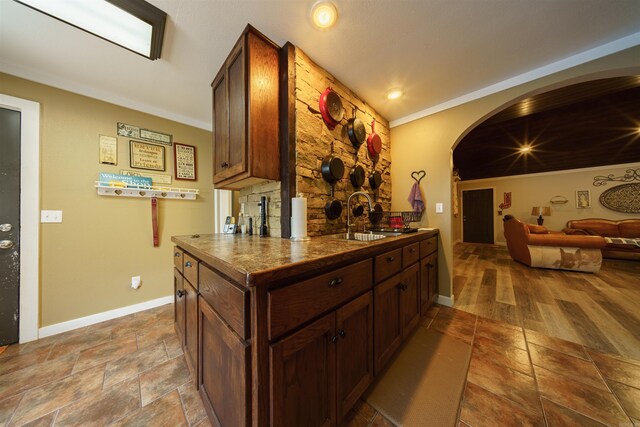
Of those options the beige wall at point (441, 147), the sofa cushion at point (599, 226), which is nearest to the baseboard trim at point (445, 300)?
the beige wall at point (441, 147)

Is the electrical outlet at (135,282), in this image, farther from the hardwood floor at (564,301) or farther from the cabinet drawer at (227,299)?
the hardwood floor at (564,301)

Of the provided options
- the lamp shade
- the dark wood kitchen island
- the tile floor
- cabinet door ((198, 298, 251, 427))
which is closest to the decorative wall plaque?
the lamp shade

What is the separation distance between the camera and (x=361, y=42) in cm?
153

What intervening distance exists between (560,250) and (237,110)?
18.3 ft

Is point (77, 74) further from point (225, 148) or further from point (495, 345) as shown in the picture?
point (495, 345)

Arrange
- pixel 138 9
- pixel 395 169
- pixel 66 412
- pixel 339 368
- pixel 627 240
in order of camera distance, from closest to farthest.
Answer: pixel 339 368 < pixel 66 412 < pixel 138 9 < pixel 395 169 < pixel 627 240

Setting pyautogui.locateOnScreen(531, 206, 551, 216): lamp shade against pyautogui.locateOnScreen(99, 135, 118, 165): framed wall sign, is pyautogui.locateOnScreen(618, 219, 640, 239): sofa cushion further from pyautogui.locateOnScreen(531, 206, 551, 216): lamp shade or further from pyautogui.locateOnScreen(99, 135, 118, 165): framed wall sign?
pyautogui.locateOnScreen(99, 135, 118, 165): framed wall sign

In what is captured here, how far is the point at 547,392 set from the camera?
117cm

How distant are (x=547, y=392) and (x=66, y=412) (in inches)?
110

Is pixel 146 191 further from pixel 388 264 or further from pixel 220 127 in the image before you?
pixel 388 264

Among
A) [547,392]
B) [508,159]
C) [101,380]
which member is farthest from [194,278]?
[508,159]

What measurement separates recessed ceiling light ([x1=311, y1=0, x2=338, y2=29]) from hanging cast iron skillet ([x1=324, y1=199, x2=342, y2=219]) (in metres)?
1.29

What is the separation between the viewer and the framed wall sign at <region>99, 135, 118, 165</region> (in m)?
2.05

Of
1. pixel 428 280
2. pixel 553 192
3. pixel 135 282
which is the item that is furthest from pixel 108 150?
pixel 553 192
